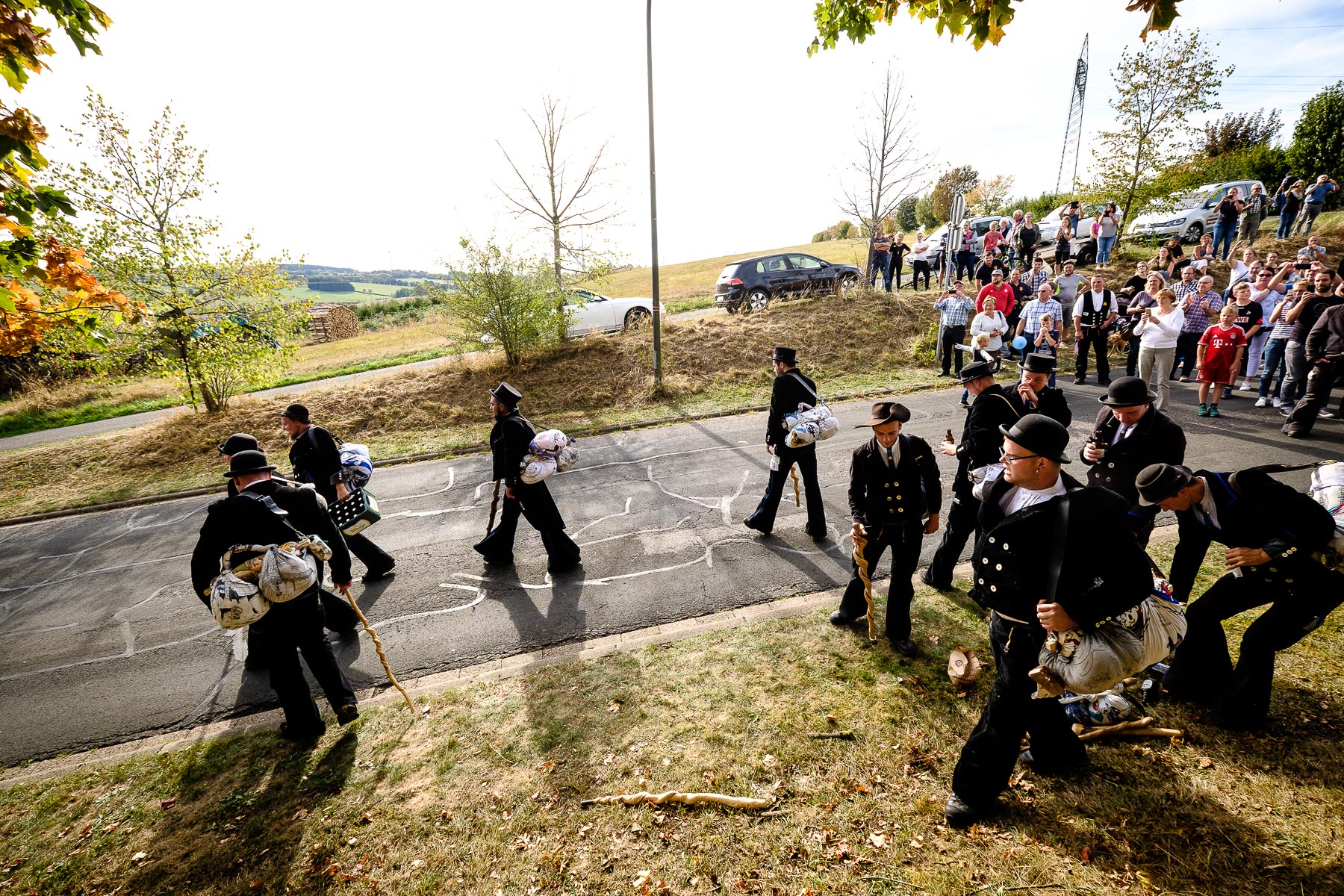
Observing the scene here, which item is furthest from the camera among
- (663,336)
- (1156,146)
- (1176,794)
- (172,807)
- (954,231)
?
(1156,146)

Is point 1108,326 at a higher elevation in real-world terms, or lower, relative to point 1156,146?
lower

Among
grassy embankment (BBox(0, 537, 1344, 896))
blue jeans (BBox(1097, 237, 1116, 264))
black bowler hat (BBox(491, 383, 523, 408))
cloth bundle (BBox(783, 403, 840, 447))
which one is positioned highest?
blue jeans (BBox(1097, 237, 1116, 264))

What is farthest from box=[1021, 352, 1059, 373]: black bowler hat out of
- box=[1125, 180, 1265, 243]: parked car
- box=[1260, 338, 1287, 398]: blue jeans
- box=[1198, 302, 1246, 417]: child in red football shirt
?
box=[1125, 180, 1265, 243]: parked car

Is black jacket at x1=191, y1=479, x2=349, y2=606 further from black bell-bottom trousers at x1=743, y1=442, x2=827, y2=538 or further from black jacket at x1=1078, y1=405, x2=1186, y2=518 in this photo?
black jacket at x1=1078, y1=405, x2=1186, y2=518

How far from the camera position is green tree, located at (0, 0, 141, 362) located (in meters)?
3.68

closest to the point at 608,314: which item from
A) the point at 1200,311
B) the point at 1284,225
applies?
the point at 1200,311

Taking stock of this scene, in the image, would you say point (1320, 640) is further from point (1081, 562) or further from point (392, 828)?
point (392, 828)

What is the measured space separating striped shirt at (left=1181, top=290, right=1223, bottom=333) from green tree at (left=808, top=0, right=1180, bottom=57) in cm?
1002

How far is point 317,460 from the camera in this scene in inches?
254

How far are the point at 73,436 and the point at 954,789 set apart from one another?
21.4 metres

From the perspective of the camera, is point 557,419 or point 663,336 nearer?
point 557,419

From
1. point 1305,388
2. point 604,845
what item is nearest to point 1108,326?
point 1305,388

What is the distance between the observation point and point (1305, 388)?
9984 millimetres

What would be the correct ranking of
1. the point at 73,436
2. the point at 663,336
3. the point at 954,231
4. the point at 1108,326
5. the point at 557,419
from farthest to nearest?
the point at 663,336, the point at 954,231, the point at 73,436, the point at 557,419, the point at 1108,326
